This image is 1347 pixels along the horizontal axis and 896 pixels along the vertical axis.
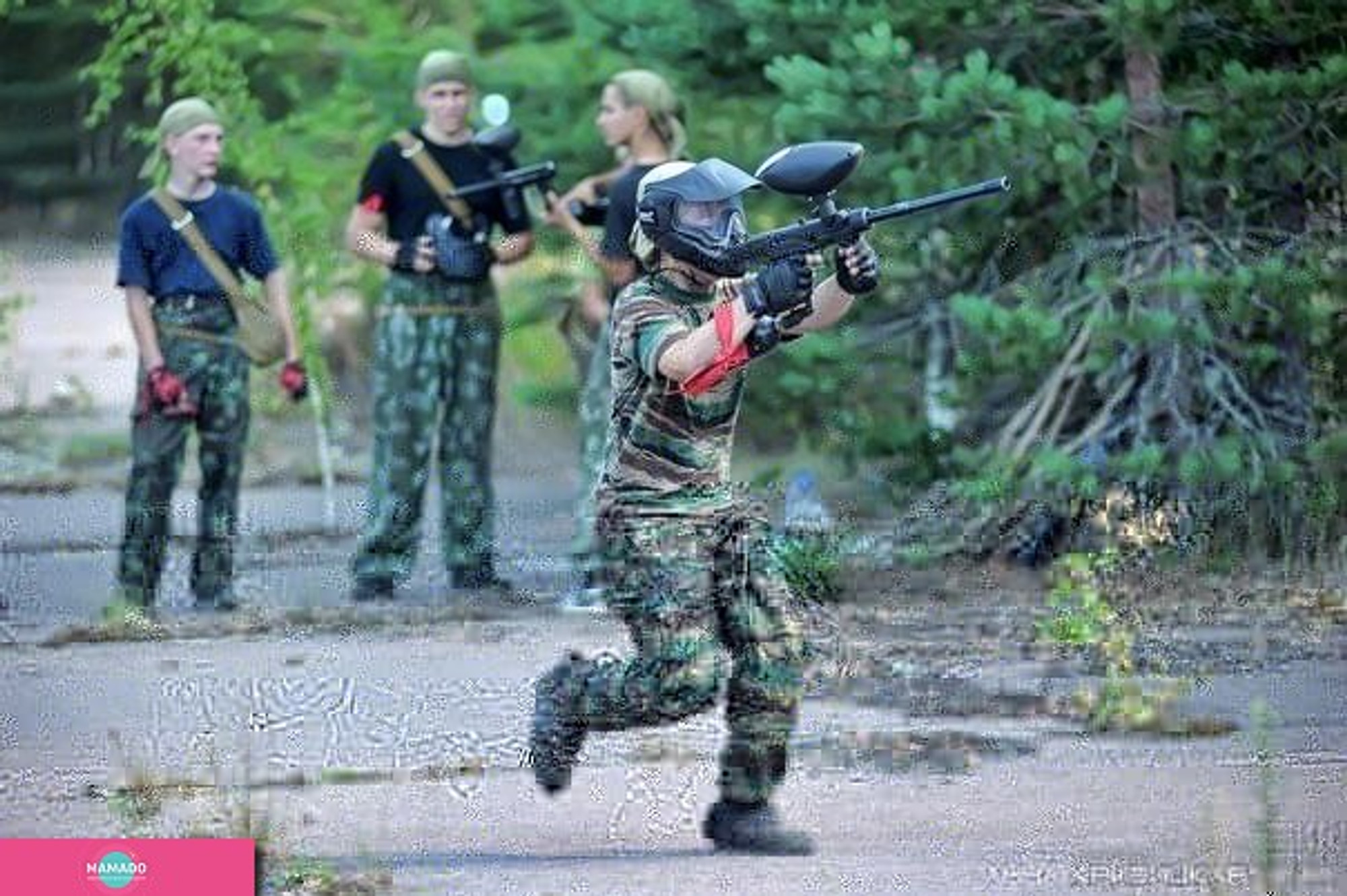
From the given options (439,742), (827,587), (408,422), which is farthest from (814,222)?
(408,422)

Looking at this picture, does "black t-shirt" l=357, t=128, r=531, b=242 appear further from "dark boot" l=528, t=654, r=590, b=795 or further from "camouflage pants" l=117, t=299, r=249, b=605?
"dark boot" l=528, t=654, r=590, b=795

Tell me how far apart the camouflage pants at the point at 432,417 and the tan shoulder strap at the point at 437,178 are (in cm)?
24

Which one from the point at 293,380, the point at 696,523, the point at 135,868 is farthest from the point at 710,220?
the point at 293,380

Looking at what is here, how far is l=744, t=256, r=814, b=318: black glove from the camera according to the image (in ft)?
24.9

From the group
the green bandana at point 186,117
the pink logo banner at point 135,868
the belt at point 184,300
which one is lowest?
the pink logo banner at point 135,868

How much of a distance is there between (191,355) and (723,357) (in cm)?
452

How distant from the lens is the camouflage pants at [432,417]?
12352 millimetres

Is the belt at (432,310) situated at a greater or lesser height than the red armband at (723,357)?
lesser

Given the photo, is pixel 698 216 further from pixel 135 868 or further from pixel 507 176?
pixel 507 176

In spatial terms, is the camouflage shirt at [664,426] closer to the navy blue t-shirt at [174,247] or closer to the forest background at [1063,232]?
the forest background at [1063,232]

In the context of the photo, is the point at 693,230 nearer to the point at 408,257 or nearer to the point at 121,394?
the point at 408,257

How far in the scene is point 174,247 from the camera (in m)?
11.8

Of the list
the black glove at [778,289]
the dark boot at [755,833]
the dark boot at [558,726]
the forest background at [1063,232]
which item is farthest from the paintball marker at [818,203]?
the forest background at [1063,232]

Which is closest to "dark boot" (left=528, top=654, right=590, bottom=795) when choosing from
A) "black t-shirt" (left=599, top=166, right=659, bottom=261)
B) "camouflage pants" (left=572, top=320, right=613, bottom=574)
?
"black t-shirt" (left=599, top=166, right=659, bottom=261)
